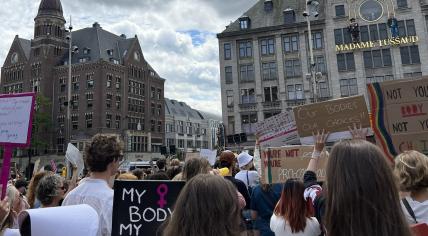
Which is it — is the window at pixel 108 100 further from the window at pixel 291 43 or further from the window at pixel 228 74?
the window at pixel 291 43

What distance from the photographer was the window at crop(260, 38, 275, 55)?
1832 inches

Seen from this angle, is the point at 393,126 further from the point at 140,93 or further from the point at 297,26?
the point at 140,93

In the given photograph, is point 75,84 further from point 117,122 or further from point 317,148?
point 317,148

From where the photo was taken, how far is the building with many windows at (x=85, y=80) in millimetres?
69125

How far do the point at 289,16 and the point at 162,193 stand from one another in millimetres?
46062

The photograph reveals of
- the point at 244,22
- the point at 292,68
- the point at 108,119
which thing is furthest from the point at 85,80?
the point at 292,68

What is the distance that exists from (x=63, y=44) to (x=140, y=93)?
1755cm

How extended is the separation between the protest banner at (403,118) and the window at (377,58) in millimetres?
41333

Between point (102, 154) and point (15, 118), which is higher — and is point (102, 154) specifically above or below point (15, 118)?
below

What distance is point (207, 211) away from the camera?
7.20 ft

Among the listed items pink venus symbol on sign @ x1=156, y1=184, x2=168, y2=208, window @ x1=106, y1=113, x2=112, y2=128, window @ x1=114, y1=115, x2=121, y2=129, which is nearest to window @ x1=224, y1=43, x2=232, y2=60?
window @ x1=106, y1=113, x2=112, y2=128

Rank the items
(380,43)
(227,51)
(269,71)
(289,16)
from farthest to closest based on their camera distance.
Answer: (227,51)
(289,16)
(269,71)
(380,43)

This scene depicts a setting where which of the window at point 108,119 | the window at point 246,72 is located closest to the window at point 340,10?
the window at point 246,72

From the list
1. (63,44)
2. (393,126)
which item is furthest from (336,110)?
(63,44)
